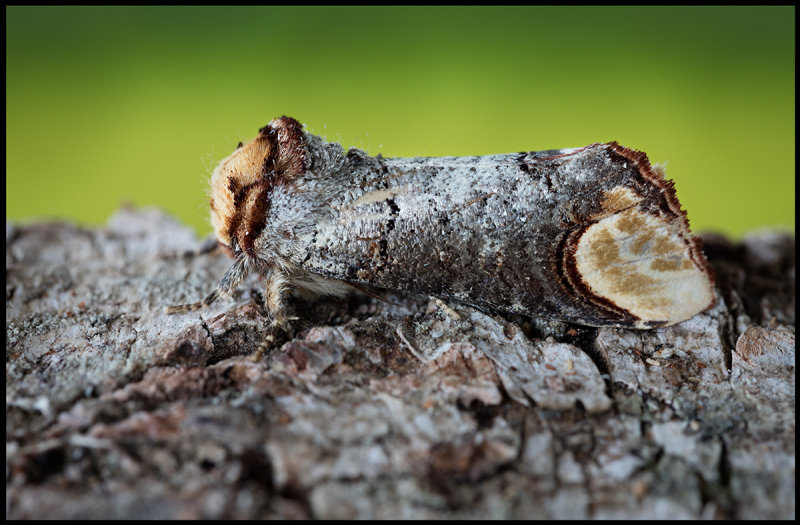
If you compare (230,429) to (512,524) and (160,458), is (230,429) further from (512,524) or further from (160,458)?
(512,524)

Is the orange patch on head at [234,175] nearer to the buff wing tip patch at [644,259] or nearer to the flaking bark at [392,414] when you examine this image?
the flaking bark at [392,414]

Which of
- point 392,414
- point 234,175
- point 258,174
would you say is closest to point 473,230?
point 392,414

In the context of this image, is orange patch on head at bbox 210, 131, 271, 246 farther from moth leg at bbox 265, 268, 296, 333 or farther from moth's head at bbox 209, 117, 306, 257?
moth leg at bbox 265, 268, 296, 333

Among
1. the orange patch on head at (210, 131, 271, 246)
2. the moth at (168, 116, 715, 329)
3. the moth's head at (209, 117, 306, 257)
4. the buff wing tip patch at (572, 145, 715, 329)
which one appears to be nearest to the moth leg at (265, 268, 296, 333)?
the moth at (168, 116, 715, 329)

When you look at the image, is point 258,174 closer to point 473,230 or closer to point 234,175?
point 234,175

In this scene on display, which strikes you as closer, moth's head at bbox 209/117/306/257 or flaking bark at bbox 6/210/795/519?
flaking bark at bbox 6/210/795/519

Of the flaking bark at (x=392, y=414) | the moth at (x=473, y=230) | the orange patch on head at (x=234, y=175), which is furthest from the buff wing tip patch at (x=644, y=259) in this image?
the orange patch on head at (x=234, y=175)

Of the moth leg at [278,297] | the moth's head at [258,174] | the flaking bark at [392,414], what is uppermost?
the moth's head at [258,174]
